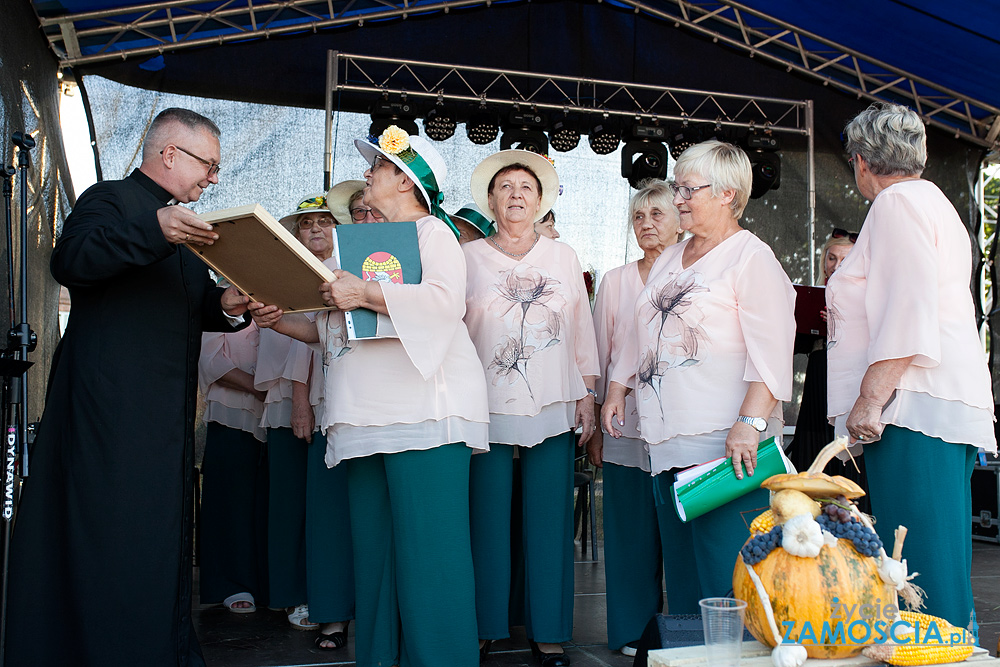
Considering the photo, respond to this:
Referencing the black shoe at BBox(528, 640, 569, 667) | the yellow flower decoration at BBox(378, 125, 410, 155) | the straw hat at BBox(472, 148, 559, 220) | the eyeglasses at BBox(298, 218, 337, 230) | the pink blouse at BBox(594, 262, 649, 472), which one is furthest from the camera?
the eyeglasses at BBox(298, 218, 337, 230)

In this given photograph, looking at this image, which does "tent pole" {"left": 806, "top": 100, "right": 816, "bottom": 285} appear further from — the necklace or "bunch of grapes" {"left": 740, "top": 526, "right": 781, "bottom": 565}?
"bunch of grapes" {"left": 740, "top": 526, "right": 781, "bottom": 565}

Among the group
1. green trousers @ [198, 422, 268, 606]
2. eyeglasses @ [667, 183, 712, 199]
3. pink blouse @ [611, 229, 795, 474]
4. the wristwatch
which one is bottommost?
green trousers @ [198, 422, 268, 606]

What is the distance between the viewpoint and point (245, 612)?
4113mm

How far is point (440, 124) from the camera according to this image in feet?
22.3

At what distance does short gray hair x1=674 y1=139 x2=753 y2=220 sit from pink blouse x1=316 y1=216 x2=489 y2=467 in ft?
2.59

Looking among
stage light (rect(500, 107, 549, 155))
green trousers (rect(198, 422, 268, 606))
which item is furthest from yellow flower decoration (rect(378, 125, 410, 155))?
stage light (rect(500, 107, 549, 155))

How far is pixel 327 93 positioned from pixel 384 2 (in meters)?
0.96

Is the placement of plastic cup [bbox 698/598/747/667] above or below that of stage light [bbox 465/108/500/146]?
below

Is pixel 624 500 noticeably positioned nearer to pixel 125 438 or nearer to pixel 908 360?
pixel 908 360

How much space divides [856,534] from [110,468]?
6.08ft

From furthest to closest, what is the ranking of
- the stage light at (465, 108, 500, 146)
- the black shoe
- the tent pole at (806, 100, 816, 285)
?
the tent pole at (806, 100, 816, 285), the stage light at (465, 108, 500, 146), the black shoe

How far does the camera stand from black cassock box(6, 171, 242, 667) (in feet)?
7.56

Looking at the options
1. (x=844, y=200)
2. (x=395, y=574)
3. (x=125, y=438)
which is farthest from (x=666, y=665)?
(x=844, y=200)

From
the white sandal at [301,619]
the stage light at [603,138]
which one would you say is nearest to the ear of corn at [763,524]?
the white sandal at [301,619]
